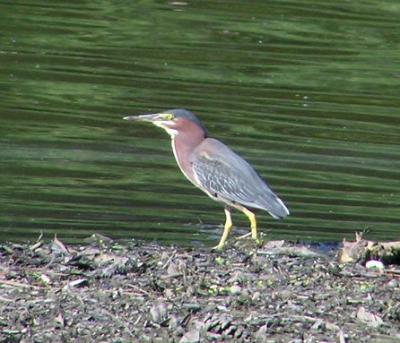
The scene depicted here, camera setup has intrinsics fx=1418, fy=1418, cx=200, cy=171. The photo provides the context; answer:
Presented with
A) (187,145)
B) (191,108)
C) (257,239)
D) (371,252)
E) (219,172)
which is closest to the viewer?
(371,252)

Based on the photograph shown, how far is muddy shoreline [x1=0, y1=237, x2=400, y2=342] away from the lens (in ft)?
22.2

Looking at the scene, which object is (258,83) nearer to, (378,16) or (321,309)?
(378,16)

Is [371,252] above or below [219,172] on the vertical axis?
below

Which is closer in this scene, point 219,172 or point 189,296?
point 189,296

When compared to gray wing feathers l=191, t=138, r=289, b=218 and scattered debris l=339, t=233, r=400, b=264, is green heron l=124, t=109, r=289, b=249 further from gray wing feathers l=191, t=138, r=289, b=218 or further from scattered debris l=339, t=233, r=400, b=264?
scattered debris l=339, t=233, r=400, b=264

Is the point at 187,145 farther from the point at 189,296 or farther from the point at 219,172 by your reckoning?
the point at 189,296

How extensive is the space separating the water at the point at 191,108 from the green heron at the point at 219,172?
2.05 ft

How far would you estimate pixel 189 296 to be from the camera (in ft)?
24.1

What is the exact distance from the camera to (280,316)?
6.96 metres

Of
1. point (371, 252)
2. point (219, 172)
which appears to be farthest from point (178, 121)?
point (371, 252)

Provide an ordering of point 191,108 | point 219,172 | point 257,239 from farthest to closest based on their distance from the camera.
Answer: point 191,108
point 219,172
point 257,239

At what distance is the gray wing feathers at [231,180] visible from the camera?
8.92 metres

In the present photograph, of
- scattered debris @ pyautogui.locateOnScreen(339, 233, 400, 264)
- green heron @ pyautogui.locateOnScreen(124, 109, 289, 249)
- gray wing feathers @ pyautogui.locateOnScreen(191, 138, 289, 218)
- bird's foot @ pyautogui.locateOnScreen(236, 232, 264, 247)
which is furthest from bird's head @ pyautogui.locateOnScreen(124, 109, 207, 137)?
scattered debris @ pyautogui.locateOnScreen(339, 233, 400, 264)

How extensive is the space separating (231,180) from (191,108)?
6.12 metres
